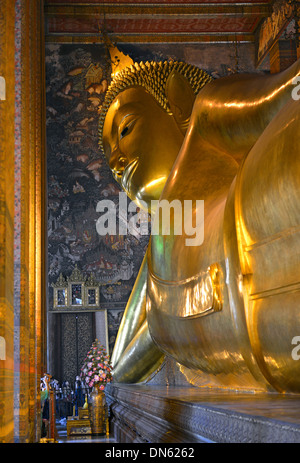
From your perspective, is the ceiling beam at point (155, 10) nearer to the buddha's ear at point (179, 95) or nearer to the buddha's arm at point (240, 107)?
the buddha's ear at point (179, 95)

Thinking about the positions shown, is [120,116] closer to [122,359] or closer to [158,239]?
[158,239]

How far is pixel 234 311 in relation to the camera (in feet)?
6.82

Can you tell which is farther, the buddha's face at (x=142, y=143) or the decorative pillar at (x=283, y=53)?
the decorative pillar at (x=283, y=53)

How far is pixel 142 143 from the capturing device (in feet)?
13.0

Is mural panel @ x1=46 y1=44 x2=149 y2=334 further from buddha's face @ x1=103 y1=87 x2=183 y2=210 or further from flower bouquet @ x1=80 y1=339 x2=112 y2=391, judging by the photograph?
buddha's face @ x1=103 y1=87 x2=183 y2=210

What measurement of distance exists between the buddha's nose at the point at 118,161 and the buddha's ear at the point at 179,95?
484 mm

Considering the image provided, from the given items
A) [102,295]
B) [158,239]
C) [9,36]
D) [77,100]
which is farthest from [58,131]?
[9,36]

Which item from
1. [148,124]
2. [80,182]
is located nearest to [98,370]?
[148,124]

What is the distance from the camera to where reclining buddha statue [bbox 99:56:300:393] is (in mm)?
1784

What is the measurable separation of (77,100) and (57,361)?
4144 mm

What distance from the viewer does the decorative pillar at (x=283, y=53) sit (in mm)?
8820

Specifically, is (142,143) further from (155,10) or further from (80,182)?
(80,182)

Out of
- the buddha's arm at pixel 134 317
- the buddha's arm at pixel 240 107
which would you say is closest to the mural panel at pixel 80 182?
the buddha's arm at pixel 134 317

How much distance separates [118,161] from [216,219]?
1.77 metres
